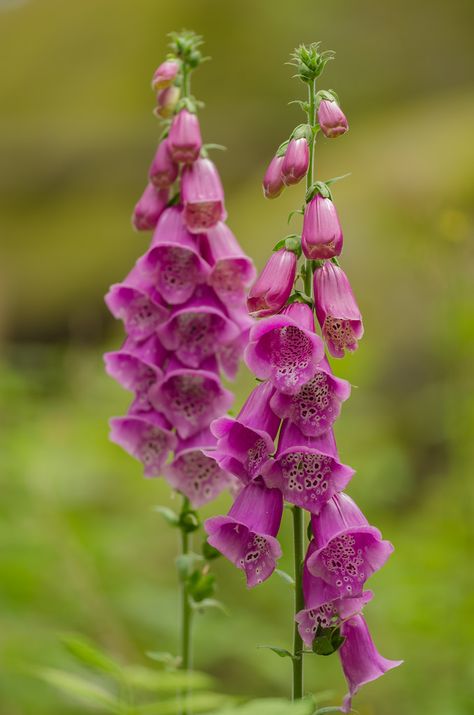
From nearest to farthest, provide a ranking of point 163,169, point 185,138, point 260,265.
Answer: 1. point 185,138
2. point 163,169
3. point 260,265

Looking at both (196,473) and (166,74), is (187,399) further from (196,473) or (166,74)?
(166,74)

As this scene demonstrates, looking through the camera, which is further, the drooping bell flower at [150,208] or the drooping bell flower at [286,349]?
the drooping bell flower at [150,208]

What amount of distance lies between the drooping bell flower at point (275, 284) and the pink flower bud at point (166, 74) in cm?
64

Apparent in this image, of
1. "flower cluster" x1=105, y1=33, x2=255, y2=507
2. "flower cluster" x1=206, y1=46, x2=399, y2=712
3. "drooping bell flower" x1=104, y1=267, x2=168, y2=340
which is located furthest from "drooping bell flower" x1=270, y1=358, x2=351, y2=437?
"drooping bell flower" x1=104, y1=267, x2=168, y2=340

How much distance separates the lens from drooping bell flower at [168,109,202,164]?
6.51ft

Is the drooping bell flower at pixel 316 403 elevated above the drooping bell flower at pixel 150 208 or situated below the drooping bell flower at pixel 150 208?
below

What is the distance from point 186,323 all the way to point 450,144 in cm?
772

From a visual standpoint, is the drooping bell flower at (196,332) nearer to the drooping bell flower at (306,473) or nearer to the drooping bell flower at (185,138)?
the drooping bell flower at (185,138)

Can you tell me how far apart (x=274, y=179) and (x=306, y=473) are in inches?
20.7

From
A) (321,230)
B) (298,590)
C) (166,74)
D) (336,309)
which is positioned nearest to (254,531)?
(298,590)

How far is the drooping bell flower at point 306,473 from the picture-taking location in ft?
4.99

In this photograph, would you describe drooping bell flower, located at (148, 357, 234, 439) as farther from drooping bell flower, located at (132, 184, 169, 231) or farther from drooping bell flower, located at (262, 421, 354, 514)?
drooping bell flower, located at (262, 421, 354, 514)

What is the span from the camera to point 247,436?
5.20 ft

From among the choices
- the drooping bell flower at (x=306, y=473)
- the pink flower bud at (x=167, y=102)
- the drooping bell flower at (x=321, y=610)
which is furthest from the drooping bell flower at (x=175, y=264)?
the drooping bell flower at (x=321, y=610)
